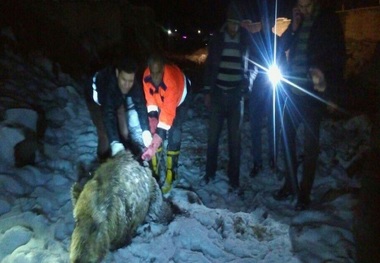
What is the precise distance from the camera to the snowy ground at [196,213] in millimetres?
3250

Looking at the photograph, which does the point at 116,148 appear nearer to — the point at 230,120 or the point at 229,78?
the point at 230,120

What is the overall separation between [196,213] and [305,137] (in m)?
1.41

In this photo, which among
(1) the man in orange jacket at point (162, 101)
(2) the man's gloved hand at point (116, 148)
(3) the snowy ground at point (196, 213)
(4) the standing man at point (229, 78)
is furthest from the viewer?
(4) the standing man at point (229, 78)

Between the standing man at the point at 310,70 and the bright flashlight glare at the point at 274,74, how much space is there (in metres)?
0.39

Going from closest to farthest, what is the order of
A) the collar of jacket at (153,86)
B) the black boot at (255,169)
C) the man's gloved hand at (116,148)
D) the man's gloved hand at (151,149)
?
the man's gloved hand at (116,148) < the man's gloved hand at (151,149) < the collar of jacket at (153,86) < the black boot at (255,169)

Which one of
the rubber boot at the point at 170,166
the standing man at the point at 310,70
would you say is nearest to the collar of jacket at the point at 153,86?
the rubber boot at the point at 170,166

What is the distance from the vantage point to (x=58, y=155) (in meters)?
4.83

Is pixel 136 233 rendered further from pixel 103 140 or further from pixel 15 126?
pixel 15 126

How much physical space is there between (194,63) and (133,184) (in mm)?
13286

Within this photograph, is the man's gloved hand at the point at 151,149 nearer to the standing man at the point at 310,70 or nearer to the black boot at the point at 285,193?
the standing man at the point at 310,70

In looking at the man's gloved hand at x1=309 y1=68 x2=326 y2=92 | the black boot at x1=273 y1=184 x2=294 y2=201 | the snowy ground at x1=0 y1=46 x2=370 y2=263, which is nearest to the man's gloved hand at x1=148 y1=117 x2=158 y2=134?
the snowy ground at x1=0 y1=46 x2=370 y2=263

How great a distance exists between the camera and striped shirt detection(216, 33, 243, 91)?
14.6 ft

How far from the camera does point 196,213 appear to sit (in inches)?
157

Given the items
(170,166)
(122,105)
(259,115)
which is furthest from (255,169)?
(122,105)
